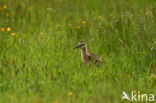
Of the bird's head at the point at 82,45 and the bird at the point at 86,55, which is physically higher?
the bird's head at the point at 82,45

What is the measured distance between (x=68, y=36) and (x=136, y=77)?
2.62 meters

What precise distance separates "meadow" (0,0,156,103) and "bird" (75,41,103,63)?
13 cm

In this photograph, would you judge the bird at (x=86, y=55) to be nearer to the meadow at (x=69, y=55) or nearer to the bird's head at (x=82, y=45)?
the bird's head at (x=82, y=45)

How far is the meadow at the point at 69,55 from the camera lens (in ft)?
18.1

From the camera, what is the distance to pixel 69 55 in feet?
23.6

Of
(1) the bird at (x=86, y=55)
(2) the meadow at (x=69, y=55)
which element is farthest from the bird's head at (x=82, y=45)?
(2) the meadow at (x=69, y=55)

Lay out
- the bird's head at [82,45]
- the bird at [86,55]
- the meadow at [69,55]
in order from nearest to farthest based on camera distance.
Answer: the meadow at [69,55] → the bird at [86,55] → the bird's head at [82,45]

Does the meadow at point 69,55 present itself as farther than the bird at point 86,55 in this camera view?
No

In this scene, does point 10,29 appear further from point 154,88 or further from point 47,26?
point 154,88

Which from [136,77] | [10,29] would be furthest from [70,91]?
[10,29]

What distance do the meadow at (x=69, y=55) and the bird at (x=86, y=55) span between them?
129 mm

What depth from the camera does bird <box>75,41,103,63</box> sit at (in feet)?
23.1

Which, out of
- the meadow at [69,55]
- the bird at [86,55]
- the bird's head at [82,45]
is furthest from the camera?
the bird's head at [82,45]

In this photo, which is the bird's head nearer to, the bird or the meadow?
the bird
